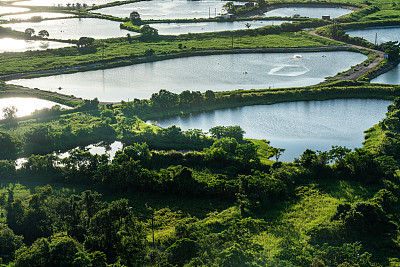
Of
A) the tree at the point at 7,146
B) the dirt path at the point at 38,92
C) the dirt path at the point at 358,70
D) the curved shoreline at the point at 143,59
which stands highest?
the curved shoreline at the point at 143,59

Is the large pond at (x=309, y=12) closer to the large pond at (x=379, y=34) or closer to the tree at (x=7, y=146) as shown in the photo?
the large pond at (x=379, y=34)

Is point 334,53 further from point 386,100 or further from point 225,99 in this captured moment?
point 225,99

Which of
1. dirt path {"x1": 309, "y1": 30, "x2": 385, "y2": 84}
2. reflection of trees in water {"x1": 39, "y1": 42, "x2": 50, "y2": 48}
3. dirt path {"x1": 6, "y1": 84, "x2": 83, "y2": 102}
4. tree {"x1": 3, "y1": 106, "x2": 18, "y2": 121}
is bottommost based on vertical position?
tree {"x1": 3, "y1": 106, "x2": 18, "y2": 121}

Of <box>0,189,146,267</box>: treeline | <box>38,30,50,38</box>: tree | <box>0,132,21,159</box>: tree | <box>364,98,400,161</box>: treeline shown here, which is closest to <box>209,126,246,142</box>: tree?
<box>364,98,400,161</box>: treeline

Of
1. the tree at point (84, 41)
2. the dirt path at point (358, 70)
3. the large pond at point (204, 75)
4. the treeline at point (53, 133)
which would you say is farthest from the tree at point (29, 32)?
the dirt path at point (358, 70)

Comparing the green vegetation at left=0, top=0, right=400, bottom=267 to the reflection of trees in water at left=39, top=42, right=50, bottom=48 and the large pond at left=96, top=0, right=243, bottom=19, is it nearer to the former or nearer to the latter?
the reflection of trees in water at left=39, top=42, right=50, bottom=48

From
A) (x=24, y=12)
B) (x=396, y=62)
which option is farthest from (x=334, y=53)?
(x=24, y=12)
